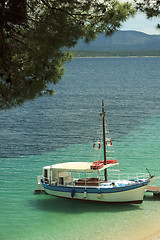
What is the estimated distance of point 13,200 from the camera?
29906 mm

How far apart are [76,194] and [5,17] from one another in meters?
16.5

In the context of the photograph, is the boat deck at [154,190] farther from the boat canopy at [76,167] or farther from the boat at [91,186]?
the boat canopy at [76,167]

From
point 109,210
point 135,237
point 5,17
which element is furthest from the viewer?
point 109,210

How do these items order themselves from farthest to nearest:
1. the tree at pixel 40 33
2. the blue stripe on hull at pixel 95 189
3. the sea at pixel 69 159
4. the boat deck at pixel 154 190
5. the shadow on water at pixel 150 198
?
the boat deck at pixel 154 190 → the shadow on water at pixel 150 198 → the blue stripe on hull at pixel 95 189 → the sea at pixel 69 159 → the tree at pixel 40 33

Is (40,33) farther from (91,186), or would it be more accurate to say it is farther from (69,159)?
(69,159)

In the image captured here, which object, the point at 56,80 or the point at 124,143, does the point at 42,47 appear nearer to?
the point at 56,80

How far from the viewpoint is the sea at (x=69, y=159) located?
24750mm

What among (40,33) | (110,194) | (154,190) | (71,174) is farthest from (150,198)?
(40,33)

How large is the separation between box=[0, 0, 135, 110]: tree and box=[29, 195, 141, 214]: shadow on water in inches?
500

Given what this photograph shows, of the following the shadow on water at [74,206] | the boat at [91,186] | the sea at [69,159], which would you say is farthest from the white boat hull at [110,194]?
the sea at [69,159]

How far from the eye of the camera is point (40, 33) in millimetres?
15570

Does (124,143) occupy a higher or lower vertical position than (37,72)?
lower

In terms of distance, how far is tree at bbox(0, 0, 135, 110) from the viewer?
15.6 metres

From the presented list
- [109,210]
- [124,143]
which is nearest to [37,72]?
[109,210]
